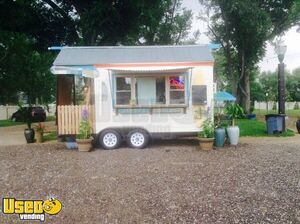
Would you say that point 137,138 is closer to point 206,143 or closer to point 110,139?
point 110,139

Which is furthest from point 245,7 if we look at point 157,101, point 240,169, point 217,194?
point 217,194

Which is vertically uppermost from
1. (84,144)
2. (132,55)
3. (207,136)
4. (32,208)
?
(132,55)

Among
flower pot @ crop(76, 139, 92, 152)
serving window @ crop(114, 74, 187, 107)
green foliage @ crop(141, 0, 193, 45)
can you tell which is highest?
green foliage @ crop(141, 0, 193, 45)

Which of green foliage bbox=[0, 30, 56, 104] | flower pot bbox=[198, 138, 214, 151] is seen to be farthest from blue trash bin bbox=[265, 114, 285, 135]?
green foliage bbox=[0, 30, 56, 104]

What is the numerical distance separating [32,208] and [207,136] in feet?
24.2

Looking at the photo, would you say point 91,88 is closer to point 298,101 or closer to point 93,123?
point 93,123

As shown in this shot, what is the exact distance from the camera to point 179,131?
12281 millimetres

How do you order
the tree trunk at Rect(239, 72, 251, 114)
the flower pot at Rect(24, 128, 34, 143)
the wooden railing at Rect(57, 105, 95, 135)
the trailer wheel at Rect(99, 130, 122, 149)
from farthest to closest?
the tree trunk at Rect(239, 72, 251, 114) < the flower pot at Rect(24, 128, 34, 143) < the wooden railing at Rect(57, 105, 95, 135) < the trailer wheel at Rect(99, 130, 122, 149)

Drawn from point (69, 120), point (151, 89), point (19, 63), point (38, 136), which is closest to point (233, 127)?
point (151, 89)

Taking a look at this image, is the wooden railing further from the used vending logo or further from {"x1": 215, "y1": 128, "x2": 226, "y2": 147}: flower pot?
the used vending logo

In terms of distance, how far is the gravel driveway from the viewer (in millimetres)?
5070

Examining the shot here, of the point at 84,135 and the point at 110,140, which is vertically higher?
the point at 84,135

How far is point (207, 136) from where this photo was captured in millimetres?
11539

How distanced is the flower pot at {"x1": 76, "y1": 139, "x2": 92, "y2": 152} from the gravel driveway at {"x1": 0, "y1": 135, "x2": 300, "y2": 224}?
1.47 feet
